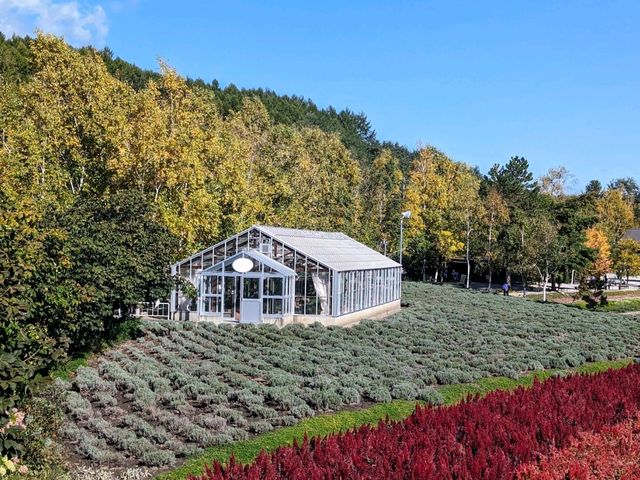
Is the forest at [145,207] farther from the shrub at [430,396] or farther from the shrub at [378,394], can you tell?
the shrub at [430,396]

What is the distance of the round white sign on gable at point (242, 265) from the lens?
1094 inches

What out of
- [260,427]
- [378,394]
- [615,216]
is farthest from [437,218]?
[260,427]

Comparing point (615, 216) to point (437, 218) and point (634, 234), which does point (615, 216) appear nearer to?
point (634, 234)

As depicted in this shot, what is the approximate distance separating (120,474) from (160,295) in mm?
11798

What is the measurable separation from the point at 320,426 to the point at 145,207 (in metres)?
12.1

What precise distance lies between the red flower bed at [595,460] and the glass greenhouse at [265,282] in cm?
1977

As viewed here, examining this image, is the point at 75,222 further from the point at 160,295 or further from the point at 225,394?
the point at 225,394

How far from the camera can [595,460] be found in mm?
7477

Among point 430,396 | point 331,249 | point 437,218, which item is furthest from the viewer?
point 437,218

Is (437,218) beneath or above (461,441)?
above

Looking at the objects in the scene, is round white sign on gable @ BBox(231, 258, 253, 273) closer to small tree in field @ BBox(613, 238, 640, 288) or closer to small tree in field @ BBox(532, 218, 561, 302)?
small tree in field @ BBox(532, 218, 561, 302)

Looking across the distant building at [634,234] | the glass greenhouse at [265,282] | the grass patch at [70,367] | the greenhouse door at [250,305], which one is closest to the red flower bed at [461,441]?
the grass patch at [70,367]

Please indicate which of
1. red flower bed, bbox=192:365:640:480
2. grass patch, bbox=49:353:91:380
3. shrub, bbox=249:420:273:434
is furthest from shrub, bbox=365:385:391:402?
grass patch, bbox=49:353:91:380

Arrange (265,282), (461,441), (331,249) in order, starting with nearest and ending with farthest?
(461,441) → (265,282) → (331,249)
